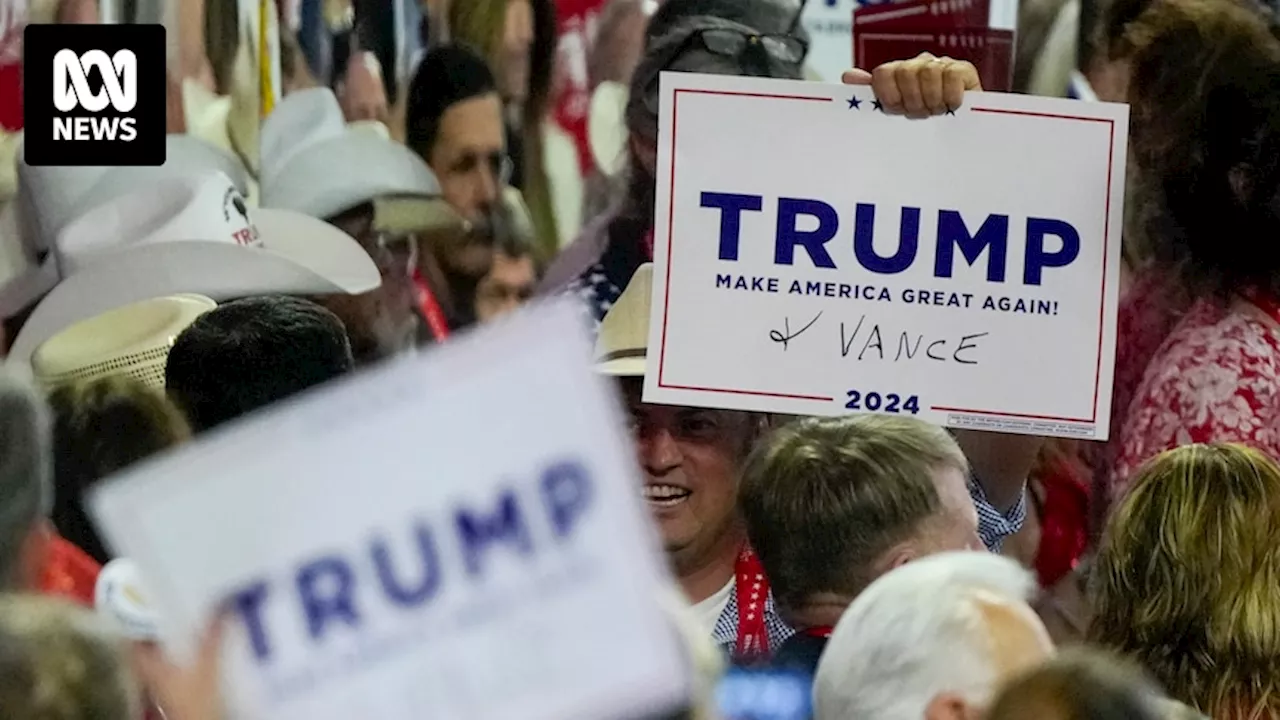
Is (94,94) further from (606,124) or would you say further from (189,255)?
(606,124)

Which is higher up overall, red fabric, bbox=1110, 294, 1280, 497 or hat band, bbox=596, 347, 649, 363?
red fabric, bbox=1110, 294, 1280, 497

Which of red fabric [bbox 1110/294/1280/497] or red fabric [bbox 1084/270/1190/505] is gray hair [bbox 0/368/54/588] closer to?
red fabric [bbox 1110/294/1280/497]

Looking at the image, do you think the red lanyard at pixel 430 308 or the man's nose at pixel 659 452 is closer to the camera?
the man's nose at pixel 659 452

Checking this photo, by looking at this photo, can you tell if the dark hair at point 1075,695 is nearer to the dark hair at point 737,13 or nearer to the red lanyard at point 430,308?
the dark hair at point 737,13

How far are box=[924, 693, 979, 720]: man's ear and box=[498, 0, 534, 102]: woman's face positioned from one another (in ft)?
8.42

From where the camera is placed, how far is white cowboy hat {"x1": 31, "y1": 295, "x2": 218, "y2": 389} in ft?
9.14

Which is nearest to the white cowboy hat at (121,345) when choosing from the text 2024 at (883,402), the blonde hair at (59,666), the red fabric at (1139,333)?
the text 2024 at (883,402)

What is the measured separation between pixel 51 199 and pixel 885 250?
73.7 inches

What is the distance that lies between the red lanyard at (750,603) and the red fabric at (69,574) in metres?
0.72

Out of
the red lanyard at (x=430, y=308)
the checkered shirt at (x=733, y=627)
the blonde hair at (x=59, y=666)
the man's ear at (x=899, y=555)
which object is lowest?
the checkered shirt at (x=733, y=627)

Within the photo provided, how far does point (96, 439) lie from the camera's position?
2141mm

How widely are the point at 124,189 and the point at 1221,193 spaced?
79.3 inches

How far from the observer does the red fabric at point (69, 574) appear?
1859mm

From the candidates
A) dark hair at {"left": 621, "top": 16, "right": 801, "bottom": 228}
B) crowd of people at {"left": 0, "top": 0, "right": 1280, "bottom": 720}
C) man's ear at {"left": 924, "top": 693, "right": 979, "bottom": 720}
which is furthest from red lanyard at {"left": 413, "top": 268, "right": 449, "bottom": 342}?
man's ear at {"left": 924, "top": 693, "right": 979, "bottom": 720}
